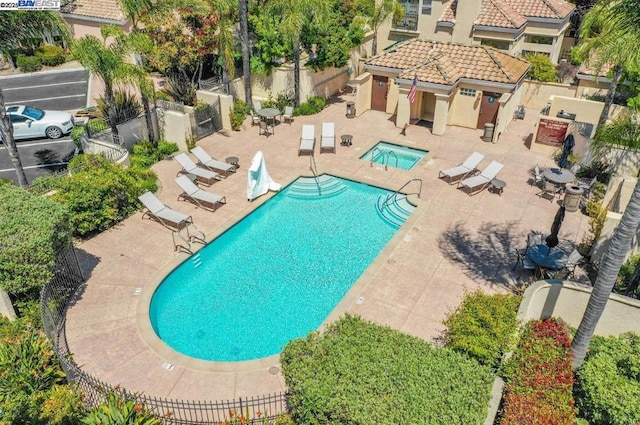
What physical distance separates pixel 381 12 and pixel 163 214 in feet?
74.2

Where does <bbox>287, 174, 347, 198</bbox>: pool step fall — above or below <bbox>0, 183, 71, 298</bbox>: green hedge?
below

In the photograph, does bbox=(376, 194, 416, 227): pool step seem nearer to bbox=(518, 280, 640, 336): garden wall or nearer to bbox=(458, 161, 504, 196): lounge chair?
bbox=(458, 161, 504, 196): lounge chair

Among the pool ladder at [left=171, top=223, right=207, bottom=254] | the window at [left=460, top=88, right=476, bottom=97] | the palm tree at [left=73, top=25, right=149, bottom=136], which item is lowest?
the pool ladder at [left=171, top=223, right=207, bottom=254]

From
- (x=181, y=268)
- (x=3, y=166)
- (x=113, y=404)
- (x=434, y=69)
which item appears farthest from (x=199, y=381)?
(x=434, y=69)

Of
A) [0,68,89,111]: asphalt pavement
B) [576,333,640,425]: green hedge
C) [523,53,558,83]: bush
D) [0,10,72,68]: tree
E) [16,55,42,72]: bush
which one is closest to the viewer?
[576,333,640,425]: green hedge

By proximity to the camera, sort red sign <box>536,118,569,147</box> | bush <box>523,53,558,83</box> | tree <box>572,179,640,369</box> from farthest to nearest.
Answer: bush <box>523,53,558,83</box> → red sign <box>536,118,569,147</box> → tree <box>572,179,640,369</box>

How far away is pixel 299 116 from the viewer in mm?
28969

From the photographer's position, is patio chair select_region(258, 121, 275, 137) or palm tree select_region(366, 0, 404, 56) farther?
palm tree select_region(366, 0, 404, 56)

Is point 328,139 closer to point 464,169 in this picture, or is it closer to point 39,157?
point 464,169

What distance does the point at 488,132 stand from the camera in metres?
25.5

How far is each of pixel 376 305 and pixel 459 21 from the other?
82.1 ft

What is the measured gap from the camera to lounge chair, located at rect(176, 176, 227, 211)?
64.5ft

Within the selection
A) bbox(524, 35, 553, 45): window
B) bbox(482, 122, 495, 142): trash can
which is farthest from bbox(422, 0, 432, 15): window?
bbox(482, 122, 495, 142): trash can

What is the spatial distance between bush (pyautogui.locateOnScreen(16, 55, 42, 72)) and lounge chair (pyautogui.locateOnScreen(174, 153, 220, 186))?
2318 cm
